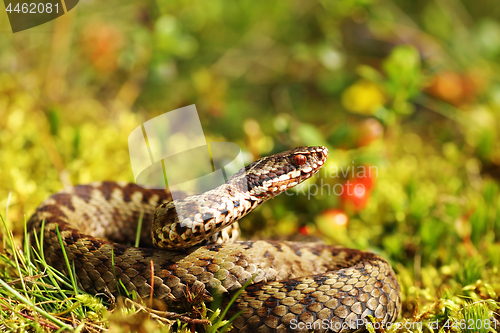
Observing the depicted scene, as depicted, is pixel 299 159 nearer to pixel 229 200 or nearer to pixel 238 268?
pixel 229 200

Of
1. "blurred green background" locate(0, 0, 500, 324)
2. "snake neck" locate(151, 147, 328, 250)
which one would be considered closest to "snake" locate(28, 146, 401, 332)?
"snake neck" locate(151, 147, 328, 250)

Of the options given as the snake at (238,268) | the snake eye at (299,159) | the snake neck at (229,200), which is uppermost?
the snake eye at (299,159)

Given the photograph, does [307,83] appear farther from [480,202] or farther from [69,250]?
[69,250]

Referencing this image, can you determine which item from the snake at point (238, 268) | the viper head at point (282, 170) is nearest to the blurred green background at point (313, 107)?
the snake at point (238, 268)

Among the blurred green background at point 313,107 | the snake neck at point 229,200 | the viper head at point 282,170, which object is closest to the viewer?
the snake neck at point 229,200

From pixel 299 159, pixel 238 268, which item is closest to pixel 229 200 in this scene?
pixel 238 268

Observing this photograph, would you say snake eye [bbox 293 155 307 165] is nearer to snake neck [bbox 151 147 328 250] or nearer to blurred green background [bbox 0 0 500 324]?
snake neck [bbox 151 147 328 250]

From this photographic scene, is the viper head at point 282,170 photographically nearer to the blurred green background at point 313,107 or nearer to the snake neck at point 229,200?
the snake neck at point 229,200
